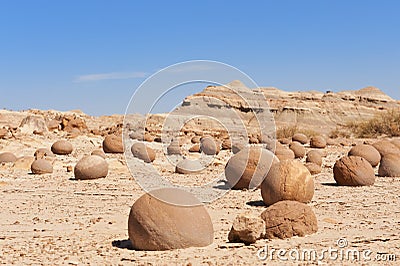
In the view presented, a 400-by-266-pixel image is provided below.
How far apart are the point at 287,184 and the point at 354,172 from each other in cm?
356

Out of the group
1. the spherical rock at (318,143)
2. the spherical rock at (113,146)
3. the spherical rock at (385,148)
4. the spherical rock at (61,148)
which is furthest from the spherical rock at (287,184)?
the spherical rock at (318,143)

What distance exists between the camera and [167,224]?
6324 millimetres

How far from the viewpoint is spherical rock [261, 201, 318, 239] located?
6840mm

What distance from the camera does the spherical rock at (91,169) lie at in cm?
1386

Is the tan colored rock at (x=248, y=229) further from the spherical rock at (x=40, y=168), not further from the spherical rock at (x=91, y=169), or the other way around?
the spherical rock at (x=40, y=168)

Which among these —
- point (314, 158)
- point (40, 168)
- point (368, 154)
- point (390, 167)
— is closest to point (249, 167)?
point (390, 167)

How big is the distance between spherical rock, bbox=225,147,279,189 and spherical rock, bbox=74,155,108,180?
4.00 meters

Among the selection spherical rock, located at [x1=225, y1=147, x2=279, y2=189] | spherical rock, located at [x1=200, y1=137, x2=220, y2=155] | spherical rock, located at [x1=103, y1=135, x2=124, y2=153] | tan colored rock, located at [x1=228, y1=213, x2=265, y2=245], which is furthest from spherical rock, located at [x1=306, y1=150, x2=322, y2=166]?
tan colored rock, located at [x1=228, y1=213, x2=265, y2=245]

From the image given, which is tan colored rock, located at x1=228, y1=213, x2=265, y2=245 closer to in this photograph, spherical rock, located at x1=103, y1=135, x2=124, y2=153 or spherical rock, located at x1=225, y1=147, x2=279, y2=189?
spherical rock, located at x1=225, y1=147, x2=279, y2=189

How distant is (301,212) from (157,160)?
12.7 m

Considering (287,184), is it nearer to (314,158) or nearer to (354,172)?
(354,172)

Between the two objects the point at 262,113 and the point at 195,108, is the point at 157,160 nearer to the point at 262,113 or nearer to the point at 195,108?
the point at 195,108

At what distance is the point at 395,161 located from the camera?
14297 millimetres

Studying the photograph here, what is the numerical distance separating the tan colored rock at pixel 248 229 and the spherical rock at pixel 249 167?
13.6ft
